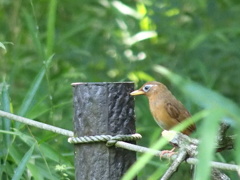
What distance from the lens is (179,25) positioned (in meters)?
7.51

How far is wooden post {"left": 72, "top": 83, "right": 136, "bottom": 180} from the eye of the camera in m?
3.51

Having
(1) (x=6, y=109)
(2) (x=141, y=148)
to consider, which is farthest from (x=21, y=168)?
(2) (x=141, y=148)

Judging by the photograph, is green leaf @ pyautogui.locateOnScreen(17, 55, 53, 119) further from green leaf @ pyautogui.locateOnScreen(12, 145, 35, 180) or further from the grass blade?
green leaf @ pyautogui.locateOnScreen(12, 145, 35, 180)

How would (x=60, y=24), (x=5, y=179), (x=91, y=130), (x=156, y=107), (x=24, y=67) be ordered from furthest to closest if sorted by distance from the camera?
(x=60, y=24), (x=24, y=67), (x=156, y=107), (x=5, y=179), (x=91, y=130)

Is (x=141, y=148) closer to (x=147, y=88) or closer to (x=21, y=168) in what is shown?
(x=21, y=168)

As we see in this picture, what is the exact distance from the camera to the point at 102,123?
11.5 feet

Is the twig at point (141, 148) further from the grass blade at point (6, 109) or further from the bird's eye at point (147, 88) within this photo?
the bird's eye at point (147, 88)

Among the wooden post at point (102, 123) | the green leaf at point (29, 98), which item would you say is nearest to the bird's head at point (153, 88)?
the green leaf at point (29, 98)

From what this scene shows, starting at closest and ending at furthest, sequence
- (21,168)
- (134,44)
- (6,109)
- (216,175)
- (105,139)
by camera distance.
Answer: (216,175) → (105,139) → (21,168) → (6,109) → (134,44)

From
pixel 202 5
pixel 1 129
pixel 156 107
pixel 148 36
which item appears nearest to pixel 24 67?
pixel 148 36

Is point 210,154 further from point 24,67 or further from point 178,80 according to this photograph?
point 24,67

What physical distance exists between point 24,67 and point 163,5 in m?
1.22

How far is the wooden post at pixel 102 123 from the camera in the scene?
11.5ft

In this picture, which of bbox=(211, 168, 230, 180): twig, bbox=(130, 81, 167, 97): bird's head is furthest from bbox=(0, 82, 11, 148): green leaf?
bbox=(211, 168, 230, 180): twig
